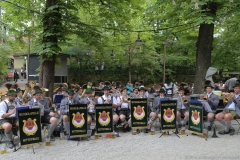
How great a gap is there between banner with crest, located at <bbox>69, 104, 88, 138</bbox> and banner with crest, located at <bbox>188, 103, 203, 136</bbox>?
3.43 metres

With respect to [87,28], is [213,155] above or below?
below

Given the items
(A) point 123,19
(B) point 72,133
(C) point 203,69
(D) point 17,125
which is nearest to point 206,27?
(C) point 203,69

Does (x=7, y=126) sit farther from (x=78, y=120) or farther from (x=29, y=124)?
(x=78, y=120)

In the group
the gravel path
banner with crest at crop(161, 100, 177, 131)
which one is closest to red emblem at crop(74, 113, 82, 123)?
the gravel path

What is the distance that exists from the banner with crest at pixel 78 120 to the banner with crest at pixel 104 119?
455mm

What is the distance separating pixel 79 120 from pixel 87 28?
6479 millimetres

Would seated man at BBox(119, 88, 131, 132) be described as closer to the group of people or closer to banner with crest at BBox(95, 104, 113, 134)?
the group of people

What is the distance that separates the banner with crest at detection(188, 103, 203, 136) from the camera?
7561mm

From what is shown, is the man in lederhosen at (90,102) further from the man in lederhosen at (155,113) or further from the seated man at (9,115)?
the seated man at (9,115)

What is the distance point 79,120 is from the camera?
7.28 meters

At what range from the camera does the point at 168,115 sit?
26.0ft

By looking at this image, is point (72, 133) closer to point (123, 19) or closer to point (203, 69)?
point (203, 69)

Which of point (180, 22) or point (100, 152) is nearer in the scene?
point (100, 152)

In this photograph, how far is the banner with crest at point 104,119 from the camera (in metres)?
7.62
